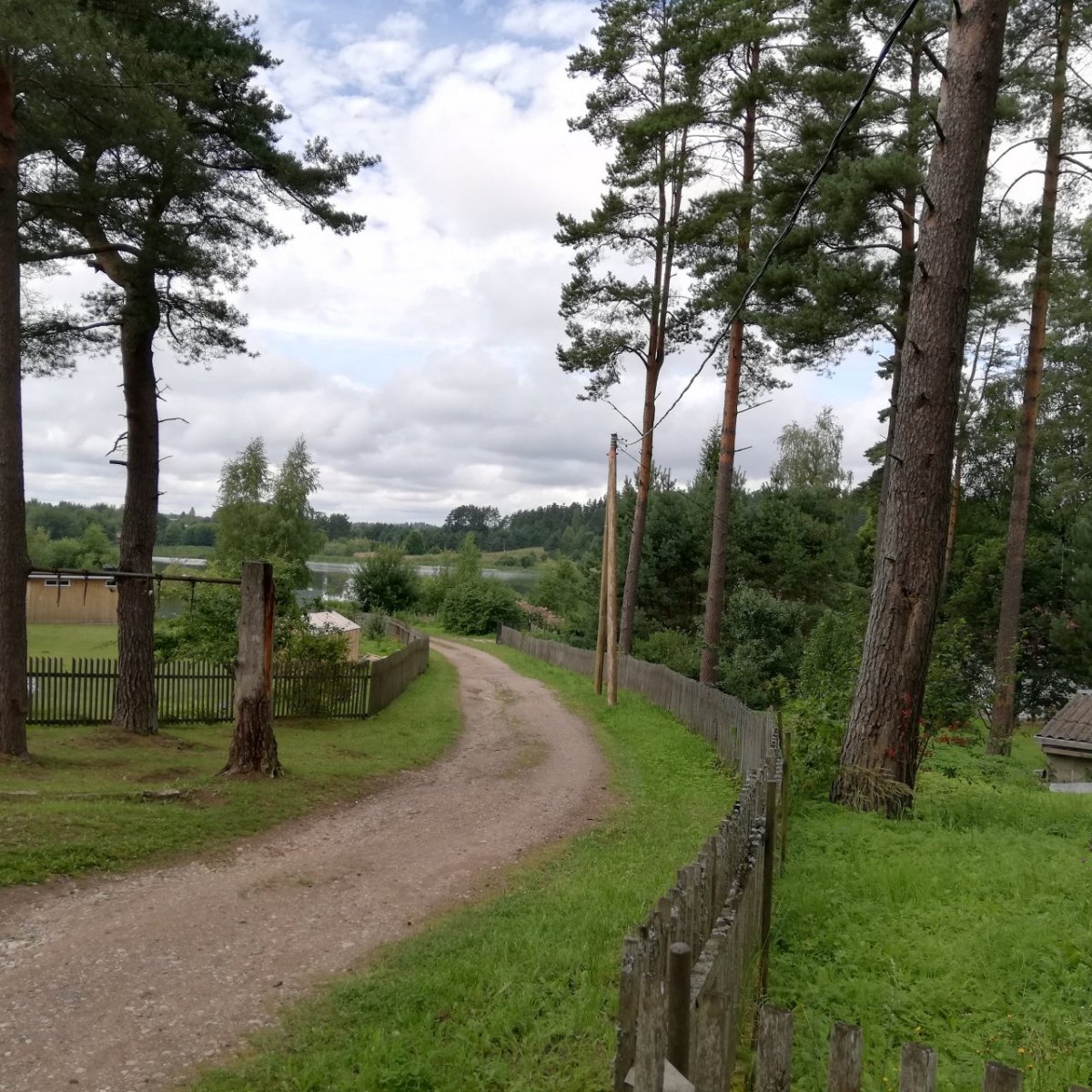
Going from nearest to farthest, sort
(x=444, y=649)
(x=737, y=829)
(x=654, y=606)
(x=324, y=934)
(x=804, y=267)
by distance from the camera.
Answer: (x=737, y=829) < (x=324, y=934) < (x=804, y=267) < (x=654, y=606) < (x=444, y=649)

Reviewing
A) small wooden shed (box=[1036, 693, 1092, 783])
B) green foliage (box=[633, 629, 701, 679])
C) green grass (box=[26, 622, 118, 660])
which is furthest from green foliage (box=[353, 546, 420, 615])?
small wooden shed (box=[1036, 693, 1092, 783])

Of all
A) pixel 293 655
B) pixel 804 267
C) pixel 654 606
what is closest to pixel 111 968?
pixel 293 655

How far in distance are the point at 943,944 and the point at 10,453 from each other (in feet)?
37.9

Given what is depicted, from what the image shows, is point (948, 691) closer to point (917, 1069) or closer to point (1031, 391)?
point (917, 1069)

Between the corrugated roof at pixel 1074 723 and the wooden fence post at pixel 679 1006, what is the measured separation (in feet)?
79.1

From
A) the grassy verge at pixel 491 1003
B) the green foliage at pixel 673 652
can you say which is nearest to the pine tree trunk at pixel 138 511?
the grassy verge at pixel 491 1003

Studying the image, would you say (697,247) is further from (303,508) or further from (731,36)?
(303,508)

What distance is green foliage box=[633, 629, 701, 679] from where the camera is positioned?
25.6 metres

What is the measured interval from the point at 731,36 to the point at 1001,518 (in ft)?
70.8

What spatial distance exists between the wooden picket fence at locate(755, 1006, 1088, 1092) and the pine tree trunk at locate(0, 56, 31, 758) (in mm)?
11253

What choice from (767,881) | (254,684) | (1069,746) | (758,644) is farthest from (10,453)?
(1069,746)

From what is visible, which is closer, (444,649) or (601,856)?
(601,856)

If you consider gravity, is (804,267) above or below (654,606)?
above

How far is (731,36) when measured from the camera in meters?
16.9
